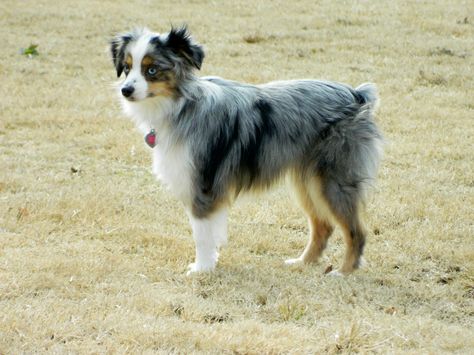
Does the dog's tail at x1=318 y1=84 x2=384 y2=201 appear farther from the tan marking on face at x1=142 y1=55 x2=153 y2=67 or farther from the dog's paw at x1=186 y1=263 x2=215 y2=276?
the tan marking on face at x1=142 y1=55 x2=153 y2=67

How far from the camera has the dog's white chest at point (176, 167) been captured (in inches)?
209

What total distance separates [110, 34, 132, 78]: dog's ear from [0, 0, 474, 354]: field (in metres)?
1.34

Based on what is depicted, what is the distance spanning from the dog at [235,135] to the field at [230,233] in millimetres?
384

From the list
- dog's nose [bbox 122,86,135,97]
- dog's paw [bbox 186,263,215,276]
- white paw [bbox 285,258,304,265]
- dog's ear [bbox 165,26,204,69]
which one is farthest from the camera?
white paw [bbox 285,258,304,265]

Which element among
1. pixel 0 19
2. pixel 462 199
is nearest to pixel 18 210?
pixel 462 199

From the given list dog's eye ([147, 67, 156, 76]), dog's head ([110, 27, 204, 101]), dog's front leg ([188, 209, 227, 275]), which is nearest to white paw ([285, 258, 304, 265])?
dog's front leg ([188, 209, 227, 275])

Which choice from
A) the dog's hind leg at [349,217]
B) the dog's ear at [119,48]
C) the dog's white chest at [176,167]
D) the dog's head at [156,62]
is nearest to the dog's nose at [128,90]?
the dog's head at [156,62]

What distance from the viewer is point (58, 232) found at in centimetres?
607

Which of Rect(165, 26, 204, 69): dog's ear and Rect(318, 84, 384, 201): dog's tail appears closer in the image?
Rect(165, 26, 204, 69): dog's ear

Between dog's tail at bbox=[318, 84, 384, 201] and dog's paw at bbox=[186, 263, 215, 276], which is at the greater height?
dog's tail at bbox=[318, 84, 384, 201]

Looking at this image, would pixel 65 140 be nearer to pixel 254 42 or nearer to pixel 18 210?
pixel 18 210

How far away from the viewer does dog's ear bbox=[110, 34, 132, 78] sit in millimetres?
5328

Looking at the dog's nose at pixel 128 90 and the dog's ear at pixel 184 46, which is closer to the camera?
the dog's nose at pixel 128 90

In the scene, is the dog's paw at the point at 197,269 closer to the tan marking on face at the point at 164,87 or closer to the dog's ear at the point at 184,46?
the tan marking on face at the point at 164,87
